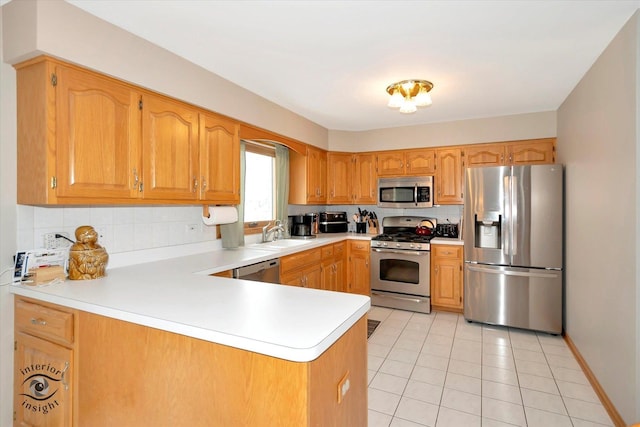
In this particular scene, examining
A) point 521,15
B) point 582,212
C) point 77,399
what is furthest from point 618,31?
point 77,399

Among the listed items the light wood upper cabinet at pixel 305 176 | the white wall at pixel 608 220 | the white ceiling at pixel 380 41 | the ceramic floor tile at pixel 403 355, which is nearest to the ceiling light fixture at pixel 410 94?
the white ceiling at pixel 380 41

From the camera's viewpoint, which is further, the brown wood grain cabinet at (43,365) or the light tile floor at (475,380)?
the light tile floor at (475,380)

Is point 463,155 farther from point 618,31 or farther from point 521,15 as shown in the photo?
point 521,15

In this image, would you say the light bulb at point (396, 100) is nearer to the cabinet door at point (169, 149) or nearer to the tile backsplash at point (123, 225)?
the cabinet door at point (169, 149)

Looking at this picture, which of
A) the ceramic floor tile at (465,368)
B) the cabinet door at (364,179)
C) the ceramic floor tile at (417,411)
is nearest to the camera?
the ceramic floor tile at (417,411)

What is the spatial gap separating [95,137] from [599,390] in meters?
3.55

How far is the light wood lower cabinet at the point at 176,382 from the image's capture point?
3.43ft

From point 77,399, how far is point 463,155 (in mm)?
4146

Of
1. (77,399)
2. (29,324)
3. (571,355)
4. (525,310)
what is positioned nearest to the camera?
(77,399)

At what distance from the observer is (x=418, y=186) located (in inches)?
167

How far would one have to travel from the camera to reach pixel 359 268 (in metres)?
4.35

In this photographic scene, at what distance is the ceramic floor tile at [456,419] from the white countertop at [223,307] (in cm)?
115

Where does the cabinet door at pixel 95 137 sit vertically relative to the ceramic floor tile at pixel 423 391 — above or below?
above

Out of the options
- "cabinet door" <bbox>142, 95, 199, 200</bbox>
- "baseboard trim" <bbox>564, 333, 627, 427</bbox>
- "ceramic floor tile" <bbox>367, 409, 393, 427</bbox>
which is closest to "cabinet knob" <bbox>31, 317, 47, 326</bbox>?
Answer: "cabinet door" <bbox>142, 95, 199, 200</bbox>
